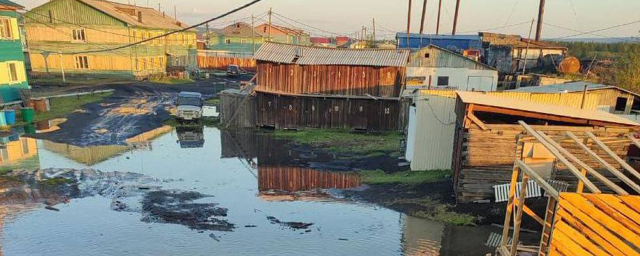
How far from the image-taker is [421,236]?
1241 centimetres

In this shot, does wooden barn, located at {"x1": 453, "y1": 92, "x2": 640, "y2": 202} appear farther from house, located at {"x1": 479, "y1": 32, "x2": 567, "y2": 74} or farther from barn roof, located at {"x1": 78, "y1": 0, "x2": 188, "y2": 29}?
barn roof, located at {"x1": 78, "y1": 0, "x2": 188, "y2": 29}

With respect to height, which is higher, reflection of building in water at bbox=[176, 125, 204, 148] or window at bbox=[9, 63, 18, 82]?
window at bbox=[9, 63, 18, 82]

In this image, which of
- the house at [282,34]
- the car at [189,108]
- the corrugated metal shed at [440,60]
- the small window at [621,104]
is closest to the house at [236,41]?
the house at [282,34]

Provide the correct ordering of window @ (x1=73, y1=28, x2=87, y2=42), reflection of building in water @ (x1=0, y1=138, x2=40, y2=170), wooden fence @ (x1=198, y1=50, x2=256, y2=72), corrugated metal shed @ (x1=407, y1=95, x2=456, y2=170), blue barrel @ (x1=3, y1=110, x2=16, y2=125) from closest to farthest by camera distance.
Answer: corrugated metal shed @ (x1=407, y1=95, x2=456, y2=170)
reflection of building in water @ (x1=0, y1=138, x2=40, y2=170)
blue barrel @ (x1=3, y1=110, x2=16, y2=125)
window @ (x1=73, y1=28, x2=87, y2=42)
wooden fence @ (x1=198, y1=50, x2=256, y2=72)

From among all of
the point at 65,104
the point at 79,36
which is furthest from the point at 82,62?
the point at 65,104

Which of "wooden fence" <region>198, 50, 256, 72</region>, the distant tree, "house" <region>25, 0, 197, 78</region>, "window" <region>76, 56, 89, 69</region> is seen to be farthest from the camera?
"wooden fence" <region>198, 50, 256, 72</region>

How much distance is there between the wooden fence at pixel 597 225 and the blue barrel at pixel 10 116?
30.6 meters

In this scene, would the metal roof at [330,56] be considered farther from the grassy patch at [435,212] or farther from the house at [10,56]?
the house at [10,56]

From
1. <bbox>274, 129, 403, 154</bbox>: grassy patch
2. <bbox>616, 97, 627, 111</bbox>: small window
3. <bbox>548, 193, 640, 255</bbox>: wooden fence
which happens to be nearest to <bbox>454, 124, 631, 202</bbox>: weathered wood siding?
<bbox>548, 193, 640, 255</bbox>: wooden fence

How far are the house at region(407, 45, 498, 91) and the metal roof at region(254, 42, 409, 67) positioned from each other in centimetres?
150

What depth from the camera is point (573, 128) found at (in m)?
12.9

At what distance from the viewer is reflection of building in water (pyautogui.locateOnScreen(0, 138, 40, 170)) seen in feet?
60.3

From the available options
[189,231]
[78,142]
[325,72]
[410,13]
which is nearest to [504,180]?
[189,231]

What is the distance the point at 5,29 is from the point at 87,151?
1415 centimetres
